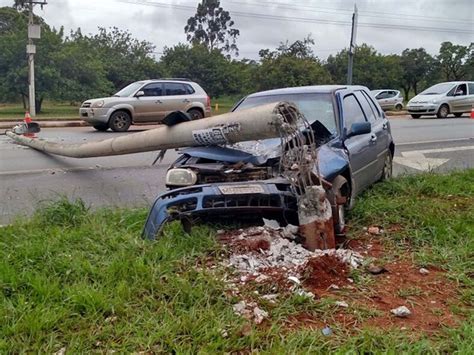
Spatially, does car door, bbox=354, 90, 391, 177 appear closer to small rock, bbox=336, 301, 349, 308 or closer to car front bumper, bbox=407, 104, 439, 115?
small rock, bbox=336, 301, 349, 308

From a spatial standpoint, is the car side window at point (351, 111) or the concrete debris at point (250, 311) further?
the car side window at point (351, 111)

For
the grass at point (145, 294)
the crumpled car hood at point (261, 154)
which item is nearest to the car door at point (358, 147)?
the crumpled car hood at point (261, 154)

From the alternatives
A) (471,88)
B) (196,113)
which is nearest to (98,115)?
(196,113)

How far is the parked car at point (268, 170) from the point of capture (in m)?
4.09

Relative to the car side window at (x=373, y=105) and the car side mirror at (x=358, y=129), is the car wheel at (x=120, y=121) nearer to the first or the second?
the car side window at (x=373, y=105)

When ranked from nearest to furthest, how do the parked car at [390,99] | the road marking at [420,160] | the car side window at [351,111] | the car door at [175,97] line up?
1. the car side window at [351,111]
2. the road marking at [420,160]
3. the car door at [175,97]
4. the parked car at [390,99]

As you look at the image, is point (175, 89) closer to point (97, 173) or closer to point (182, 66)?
point (97, 173)

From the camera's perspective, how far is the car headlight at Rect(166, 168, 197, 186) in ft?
14.6

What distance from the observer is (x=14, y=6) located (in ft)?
132

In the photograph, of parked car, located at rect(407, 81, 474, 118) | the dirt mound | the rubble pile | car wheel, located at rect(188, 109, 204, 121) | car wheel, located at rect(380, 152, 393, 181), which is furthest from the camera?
parked car, located at rect(407, 81, 474, 118)

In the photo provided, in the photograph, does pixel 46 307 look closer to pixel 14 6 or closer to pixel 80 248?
pixel 80 248

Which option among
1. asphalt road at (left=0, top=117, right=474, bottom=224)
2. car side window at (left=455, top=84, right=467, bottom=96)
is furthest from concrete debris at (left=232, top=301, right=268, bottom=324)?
car side window at (left=455, top=84, right=467, bottom=96)

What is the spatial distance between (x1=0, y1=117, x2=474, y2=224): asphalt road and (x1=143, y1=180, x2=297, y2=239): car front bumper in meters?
2.05

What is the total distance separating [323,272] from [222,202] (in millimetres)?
1028
